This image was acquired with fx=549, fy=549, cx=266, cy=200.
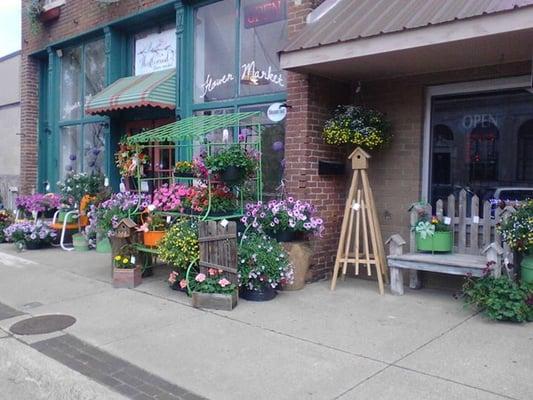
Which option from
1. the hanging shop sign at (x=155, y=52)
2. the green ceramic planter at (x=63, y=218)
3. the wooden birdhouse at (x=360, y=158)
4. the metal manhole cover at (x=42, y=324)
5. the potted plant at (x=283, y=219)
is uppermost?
the hanging shop sign at (x=155, y=52)

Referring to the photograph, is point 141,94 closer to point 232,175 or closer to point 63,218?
point 63,218

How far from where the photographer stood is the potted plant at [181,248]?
602 centimetres

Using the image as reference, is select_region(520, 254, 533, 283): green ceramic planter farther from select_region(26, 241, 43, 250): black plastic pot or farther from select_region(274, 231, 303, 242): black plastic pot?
select_region(26, 241, 43, 250): black plastic pot

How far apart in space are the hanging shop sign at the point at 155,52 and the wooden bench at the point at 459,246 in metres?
5.21

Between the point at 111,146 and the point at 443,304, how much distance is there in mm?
6953

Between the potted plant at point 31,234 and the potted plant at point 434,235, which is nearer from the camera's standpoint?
→ the potted plant at point 434,235

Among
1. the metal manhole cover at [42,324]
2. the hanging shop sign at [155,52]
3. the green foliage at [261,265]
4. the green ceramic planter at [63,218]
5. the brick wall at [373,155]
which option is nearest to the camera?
the metal manhole cover at [42,324]

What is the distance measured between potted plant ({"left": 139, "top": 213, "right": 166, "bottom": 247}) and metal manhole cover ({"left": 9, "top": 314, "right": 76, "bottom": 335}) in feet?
4.91

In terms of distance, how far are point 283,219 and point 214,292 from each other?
1172 millimetres

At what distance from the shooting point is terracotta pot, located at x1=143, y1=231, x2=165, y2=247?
22.3ft

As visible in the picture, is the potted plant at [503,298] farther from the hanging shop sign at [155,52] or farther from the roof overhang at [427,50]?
the hanging shop sign at [155,52]

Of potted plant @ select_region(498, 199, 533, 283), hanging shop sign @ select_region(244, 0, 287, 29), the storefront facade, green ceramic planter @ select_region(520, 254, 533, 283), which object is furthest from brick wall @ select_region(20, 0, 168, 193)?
green ceramic planter @ select_region(520, 254, 533, 283)

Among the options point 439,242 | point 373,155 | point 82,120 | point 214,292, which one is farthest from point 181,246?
point 82,120

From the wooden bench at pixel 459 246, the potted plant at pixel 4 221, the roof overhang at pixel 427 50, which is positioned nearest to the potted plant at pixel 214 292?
the wooden bench at pixel 459 246
